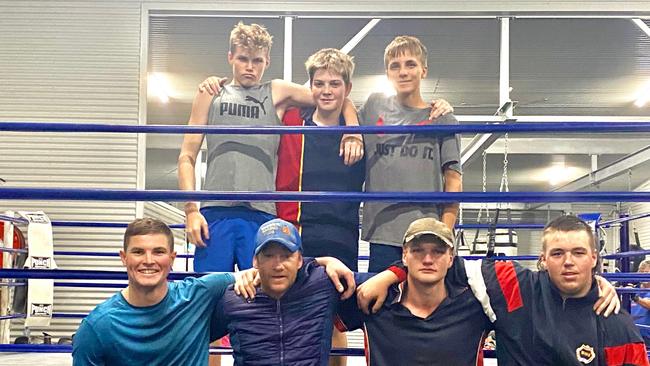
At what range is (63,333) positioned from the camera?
615 cm

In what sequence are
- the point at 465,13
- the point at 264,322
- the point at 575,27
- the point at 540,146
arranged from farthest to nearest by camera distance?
the point at 540,146
the point at 575,27
the point at 465,13
the point at 264,322

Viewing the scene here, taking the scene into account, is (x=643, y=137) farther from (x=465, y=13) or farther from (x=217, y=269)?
(x=217, y=269)

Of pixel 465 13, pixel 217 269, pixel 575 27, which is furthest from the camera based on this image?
pixel 575 27

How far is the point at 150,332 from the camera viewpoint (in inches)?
84.0

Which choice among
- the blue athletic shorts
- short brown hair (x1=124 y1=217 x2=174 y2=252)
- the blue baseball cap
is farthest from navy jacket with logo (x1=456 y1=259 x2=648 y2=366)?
short brown hair (x1=124 y1=217 x2=174 y2=252)

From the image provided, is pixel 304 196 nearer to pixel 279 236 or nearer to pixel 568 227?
pixel 279 236

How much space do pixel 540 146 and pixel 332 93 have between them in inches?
285

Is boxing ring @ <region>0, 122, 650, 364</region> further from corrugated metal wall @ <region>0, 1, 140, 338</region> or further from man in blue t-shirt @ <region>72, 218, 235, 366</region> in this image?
corrugated metal wall @ <region>0, 1, 140, 338</region>

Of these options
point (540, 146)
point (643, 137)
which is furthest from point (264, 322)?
point (643, 137)

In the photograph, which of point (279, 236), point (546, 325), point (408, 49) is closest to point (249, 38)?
point (408, 49)

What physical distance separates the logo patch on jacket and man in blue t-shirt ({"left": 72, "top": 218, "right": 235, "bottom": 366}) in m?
1.24

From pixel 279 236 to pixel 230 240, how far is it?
0.52 m

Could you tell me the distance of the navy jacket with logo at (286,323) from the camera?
2.14 metres

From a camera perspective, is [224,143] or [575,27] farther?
A: [575,27]
